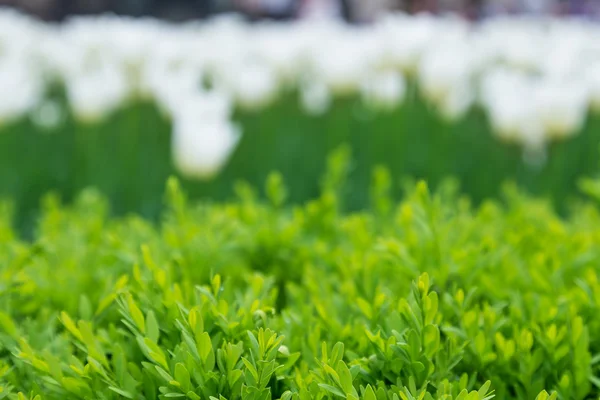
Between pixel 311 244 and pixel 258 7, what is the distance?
38.8ft

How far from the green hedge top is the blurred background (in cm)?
908

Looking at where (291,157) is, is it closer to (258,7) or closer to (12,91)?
(12,91)

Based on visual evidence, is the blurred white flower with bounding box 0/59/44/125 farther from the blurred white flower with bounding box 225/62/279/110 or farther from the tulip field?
the blurred white flower with bounding box 225/62/279/110

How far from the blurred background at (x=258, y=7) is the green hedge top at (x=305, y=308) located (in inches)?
357

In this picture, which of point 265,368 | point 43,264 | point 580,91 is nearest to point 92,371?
point 265,368

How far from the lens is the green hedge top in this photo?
98cm

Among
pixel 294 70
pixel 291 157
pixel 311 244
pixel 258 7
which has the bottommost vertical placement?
pixel 258 7

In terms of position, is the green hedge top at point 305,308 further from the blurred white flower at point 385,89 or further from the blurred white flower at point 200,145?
the blurred white flower at point 385,89

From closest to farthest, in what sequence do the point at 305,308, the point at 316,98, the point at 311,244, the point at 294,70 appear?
the point at 305,308
the point at 311,244
the point at 316,98
the point at 294,70

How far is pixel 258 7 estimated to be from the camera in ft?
42.6

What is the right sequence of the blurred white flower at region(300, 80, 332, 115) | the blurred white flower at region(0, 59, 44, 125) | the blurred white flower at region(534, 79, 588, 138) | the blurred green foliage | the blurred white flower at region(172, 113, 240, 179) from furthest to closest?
the blurred white flower at region(300, 80, 332, 115) < the blurred green foliage < the blurred white flower at region(0, 59, 44, 125) < the blurred white flower at region(534, 79, 588, 138) < the blurred white flower at region(172, 113, 240, 179)

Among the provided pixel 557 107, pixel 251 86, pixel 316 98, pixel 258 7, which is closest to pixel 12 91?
pixel 251 86

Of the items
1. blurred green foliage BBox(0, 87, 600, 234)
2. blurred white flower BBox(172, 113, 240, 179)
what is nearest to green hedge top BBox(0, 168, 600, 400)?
blurred white flower BBox(172, 113, 240, 179)

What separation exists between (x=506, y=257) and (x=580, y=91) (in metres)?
2.05
